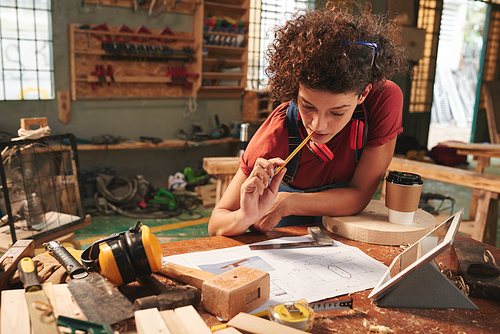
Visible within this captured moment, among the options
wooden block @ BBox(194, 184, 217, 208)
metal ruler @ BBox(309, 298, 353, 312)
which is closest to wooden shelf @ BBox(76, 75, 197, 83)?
wooden block @ BBox(194, 184, 217, 208)

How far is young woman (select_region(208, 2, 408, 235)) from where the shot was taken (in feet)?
4.00

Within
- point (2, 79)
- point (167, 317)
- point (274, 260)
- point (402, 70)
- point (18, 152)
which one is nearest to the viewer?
point (167, 317)

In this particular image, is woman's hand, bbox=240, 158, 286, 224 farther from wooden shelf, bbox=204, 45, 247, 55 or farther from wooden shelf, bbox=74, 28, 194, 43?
wooden shelf, bbox=204, 45, 247, 55

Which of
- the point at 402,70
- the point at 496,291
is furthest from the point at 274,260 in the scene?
the point at 402,70

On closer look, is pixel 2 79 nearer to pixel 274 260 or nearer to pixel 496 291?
pixel 274 260

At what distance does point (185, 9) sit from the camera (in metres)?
5.34

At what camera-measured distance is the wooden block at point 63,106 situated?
4.76 metres

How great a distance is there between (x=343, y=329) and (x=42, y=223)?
2.58m

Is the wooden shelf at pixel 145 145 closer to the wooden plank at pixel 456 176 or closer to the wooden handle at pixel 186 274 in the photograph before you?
the wooden plank at pixel 456 176

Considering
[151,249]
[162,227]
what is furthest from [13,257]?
[162,227]

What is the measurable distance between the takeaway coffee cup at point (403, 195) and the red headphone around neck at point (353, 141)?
0.69 ft

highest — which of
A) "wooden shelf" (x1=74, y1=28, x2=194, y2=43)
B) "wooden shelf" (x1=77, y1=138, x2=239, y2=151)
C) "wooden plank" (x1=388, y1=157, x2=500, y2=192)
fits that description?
"wooden shelf" (x1=74, y1=28, x2=194, y2=43)

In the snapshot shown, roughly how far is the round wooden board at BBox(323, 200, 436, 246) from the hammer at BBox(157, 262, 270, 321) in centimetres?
55

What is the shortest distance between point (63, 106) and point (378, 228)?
14.7 feet
